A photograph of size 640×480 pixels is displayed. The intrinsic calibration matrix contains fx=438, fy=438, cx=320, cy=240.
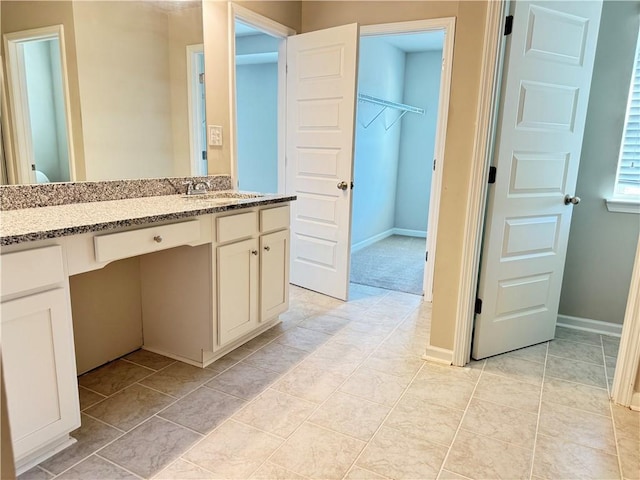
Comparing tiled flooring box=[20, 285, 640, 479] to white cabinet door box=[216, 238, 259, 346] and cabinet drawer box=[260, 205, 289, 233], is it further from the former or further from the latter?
cabinet drawer box=[260, 205, 289, 233]

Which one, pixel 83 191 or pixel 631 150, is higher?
pixel 631 150

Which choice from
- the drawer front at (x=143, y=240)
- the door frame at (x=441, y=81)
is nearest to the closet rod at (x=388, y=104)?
the door frame at (x=441, y=81)

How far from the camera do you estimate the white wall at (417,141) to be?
18.1ft

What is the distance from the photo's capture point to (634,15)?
253cm

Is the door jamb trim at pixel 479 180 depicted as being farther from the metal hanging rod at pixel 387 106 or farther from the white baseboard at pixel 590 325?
the metal hanging rod at pixel 387 106

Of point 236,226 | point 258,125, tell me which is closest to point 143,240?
point 236,226

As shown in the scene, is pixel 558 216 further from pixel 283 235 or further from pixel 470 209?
pixel 283 235

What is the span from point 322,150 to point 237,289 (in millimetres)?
1381

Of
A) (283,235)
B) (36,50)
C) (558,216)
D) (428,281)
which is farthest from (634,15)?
(36,50)

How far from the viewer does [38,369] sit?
4.83 ft

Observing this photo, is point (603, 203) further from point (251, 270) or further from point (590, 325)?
point (251, 270)

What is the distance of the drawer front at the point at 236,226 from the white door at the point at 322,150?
40.2 inches

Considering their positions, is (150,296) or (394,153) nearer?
(150,296)

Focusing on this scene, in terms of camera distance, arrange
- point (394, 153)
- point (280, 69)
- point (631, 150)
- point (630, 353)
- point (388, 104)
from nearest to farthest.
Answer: point (630, 353) → point (631, 150) → point (280, 69) → point (388, 104) → point (394, 153)
